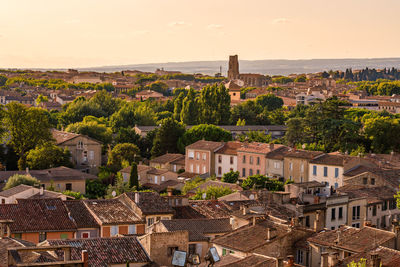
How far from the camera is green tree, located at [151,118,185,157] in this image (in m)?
65.1

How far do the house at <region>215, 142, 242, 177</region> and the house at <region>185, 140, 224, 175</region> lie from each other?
38cm

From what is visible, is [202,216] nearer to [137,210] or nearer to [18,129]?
[137,210]

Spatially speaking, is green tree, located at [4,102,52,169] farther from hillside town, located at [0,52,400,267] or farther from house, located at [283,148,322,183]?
house, located at [283,148,322,183]

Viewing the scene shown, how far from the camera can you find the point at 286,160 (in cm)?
5197

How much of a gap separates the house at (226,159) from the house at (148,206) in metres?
25.7

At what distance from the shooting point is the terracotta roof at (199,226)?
2453 cm

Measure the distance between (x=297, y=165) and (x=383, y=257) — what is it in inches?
1227

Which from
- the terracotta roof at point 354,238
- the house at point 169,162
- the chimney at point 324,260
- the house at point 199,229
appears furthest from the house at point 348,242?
the house at point 169,162

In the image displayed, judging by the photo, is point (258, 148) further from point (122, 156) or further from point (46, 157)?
point (46, 157)

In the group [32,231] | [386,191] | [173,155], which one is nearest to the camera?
[32,231]

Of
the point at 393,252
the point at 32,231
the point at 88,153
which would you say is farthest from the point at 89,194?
the point at 393,252

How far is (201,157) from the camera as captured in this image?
193 ft

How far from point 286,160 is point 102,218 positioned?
2497 cm

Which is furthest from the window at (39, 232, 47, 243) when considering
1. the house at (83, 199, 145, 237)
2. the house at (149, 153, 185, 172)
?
the house at (149, 153, 185, 172)
